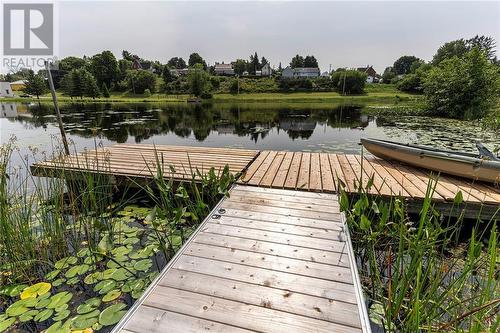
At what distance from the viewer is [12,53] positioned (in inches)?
524

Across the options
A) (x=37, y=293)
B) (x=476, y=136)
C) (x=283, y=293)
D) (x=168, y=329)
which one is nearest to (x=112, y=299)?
(x=37, y=293)

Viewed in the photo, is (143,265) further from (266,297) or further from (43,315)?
(266,297)

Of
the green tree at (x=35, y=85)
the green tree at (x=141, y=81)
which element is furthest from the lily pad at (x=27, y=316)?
the green tree at (x=35, y=85)

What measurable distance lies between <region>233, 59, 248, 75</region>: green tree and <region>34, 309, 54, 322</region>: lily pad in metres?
71.4

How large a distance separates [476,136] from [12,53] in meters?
22.4

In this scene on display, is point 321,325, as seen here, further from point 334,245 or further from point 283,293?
point 334,245

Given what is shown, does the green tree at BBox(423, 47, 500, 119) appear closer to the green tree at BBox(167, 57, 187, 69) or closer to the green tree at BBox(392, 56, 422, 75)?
the green tree at BBox(392, 56, 422, 75)

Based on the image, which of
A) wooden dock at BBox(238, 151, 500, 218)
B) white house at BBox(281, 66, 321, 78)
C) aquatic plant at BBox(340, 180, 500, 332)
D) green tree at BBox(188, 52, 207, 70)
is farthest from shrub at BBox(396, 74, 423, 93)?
green tree at BBox(188, 52, 207, 70)

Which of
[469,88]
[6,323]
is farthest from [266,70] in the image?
[6,323]

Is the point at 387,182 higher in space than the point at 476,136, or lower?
lower

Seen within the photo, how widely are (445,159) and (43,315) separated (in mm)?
5782

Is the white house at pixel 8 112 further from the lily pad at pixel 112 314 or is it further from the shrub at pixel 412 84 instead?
the shrub at pixel 412 84

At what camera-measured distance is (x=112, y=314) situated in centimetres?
218

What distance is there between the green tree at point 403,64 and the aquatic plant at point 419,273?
8734cm
